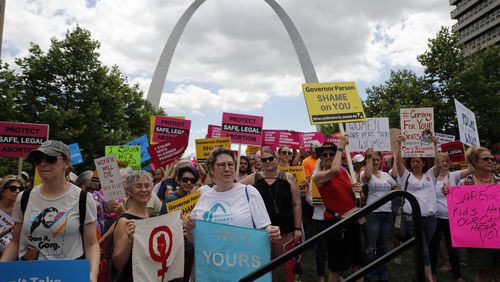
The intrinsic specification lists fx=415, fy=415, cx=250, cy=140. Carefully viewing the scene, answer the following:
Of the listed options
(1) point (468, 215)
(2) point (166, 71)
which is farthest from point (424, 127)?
(2) point (166, 71)

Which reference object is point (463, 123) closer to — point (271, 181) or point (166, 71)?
point (271, 181)

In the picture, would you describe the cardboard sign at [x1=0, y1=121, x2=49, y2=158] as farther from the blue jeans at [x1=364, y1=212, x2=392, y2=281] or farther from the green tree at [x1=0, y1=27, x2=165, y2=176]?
the green tree at [x1=0, y1=27, x2=165, y2=176]

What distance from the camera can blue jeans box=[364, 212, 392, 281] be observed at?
541cm

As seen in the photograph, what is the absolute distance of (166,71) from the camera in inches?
1762

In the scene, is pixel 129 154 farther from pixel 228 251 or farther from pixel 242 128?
pixel 228 251

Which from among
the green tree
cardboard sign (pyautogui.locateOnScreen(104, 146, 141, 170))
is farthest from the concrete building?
cardboard sign (pyautogui.locateOnScreen(104, 146, 141, 170))

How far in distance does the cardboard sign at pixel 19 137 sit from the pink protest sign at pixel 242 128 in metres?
3.78

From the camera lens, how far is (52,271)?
258cm

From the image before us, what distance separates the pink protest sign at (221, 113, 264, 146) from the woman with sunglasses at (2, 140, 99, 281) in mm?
6645

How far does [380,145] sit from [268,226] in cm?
468

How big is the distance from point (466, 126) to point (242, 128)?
15.5ft

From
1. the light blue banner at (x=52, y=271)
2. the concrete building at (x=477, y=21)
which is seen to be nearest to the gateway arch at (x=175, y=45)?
the concrete building at (x=477, y=21)

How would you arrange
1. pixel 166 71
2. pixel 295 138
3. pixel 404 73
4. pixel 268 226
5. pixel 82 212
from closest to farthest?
pixel 82 212 < pixel 268 226 < pixel 295 138 < pixel 404 73 < pixel 166 71

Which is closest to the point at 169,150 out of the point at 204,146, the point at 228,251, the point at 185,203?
the point at 204,146
